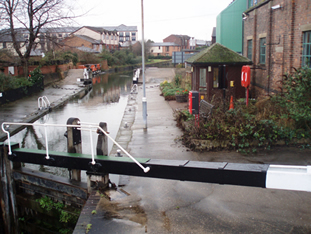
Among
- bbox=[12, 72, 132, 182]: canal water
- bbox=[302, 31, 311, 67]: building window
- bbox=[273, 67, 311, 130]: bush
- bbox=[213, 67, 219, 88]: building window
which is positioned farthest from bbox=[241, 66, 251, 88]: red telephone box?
bbox=[12, 72, 132, 182]: canal water

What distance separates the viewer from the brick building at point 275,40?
458 inches

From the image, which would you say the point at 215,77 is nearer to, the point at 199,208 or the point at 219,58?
the point at 219,58

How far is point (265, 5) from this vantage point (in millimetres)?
15234

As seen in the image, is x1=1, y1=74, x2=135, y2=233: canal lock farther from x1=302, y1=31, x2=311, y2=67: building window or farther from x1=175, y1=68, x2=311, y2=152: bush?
x1=302, y1=31, x2=311, y2=67: building window

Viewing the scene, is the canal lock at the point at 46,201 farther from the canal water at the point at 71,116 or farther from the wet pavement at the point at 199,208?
the canal water at the point at 71,116

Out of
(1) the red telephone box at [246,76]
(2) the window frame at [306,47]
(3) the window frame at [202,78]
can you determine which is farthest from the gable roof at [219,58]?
(2) the window frame at [306,47]

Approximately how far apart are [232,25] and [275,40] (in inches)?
478

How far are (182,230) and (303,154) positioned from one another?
4.97 meters

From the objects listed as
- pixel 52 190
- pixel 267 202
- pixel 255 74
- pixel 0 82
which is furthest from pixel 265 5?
pixel 0 82

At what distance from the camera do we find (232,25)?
83.5ft

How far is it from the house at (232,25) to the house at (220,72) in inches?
360

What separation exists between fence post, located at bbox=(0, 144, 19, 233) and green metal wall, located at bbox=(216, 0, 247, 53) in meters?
19.2

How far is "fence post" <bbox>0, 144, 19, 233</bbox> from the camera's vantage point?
770cm

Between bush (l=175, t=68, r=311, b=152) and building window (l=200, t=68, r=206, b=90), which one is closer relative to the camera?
bush (l=175, t=68, r=311, b=152)
